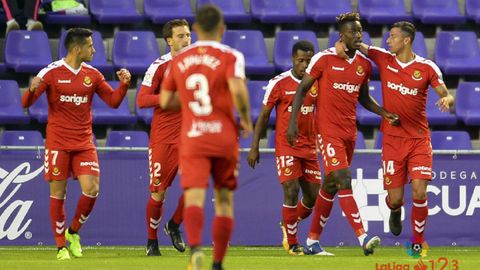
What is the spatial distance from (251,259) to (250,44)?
20.4 feet

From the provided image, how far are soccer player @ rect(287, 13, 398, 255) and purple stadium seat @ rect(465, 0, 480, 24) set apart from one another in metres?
6.04

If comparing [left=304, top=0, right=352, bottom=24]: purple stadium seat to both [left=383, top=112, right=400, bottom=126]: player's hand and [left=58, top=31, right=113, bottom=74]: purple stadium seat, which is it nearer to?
[left=58, top=31, right=113, bottom=74]: purple stadium seat

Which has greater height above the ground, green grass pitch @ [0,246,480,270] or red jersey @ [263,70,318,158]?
red jersey @ [263,70,318,158]

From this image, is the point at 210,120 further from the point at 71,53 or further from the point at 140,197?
the point at 140,197

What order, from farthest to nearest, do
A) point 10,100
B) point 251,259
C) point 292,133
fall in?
point 10,100, point 292,133, point 251,259

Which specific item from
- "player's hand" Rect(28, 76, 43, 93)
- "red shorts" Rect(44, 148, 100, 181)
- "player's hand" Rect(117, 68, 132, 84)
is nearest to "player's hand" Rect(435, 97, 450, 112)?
"player's hand" Rect(117, 68, 132, 84)

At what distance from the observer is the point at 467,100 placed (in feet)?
57.7

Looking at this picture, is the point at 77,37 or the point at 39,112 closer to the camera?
the point at 77,37

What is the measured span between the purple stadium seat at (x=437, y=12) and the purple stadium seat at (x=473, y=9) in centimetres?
13

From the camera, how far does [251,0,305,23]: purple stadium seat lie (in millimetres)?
18453

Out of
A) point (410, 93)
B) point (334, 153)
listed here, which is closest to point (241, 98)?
point (334, 153)

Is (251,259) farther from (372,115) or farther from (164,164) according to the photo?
(372,115)

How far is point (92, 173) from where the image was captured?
13.0 meters

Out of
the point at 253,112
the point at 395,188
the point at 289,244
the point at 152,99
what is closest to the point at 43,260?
the point at 152,99
